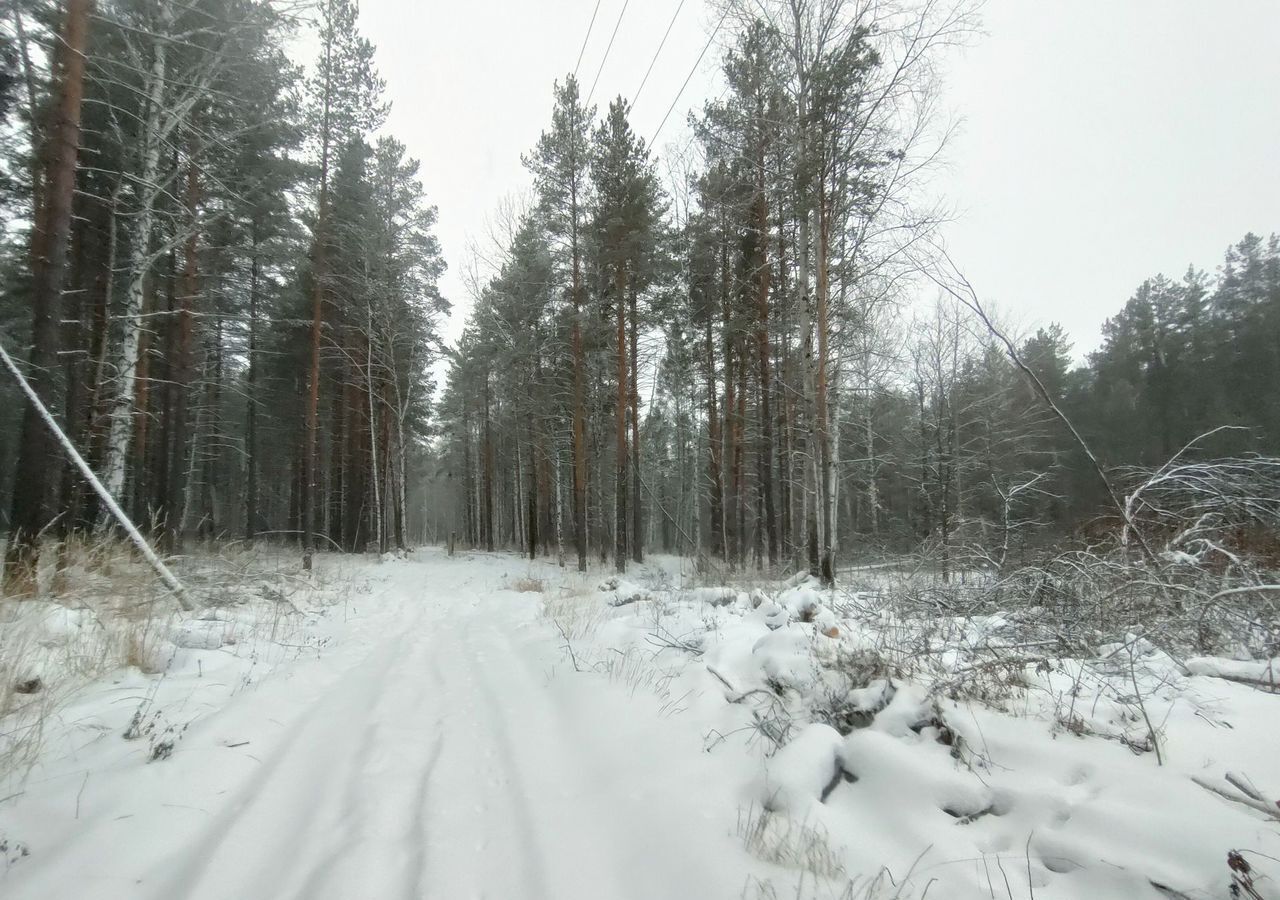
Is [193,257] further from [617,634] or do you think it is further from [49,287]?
[617,634]

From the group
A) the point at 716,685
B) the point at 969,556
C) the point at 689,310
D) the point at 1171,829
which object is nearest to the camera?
the point at 1171,829

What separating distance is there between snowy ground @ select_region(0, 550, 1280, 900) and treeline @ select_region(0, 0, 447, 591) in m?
4.26

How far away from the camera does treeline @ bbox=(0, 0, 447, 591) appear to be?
652 centimetres

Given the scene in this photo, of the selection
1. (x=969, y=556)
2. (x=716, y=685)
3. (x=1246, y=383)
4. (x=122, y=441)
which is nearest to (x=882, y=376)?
(x=969, y=556)

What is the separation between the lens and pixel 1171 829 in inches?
61.6

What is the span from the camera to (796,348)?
14.9 m

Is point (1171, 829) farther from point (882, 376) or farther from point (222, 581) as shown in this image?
point (882, 376)

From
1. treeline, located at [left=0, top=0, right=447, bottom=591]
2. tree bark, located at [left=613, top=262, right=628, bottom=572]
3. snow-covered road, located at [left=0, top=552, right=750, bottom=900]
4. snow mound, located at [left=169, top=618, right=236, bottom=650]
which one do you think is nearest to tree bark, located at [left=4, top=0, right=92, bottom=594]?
treeline, located at [left=0, top=0, right=447, bottom=591]

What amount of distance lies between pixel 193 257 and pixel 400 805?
15087mm

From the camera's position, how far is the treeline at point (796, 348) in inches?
353

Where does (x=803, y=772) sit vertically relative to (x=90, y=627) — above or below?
below

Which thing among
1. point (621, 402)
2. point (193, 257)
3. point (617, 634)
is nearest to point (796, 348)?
point (621, 402)

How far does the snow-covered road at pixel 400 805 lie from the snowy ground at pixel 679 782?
12 mm

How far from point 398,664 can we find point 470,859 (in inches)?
125
